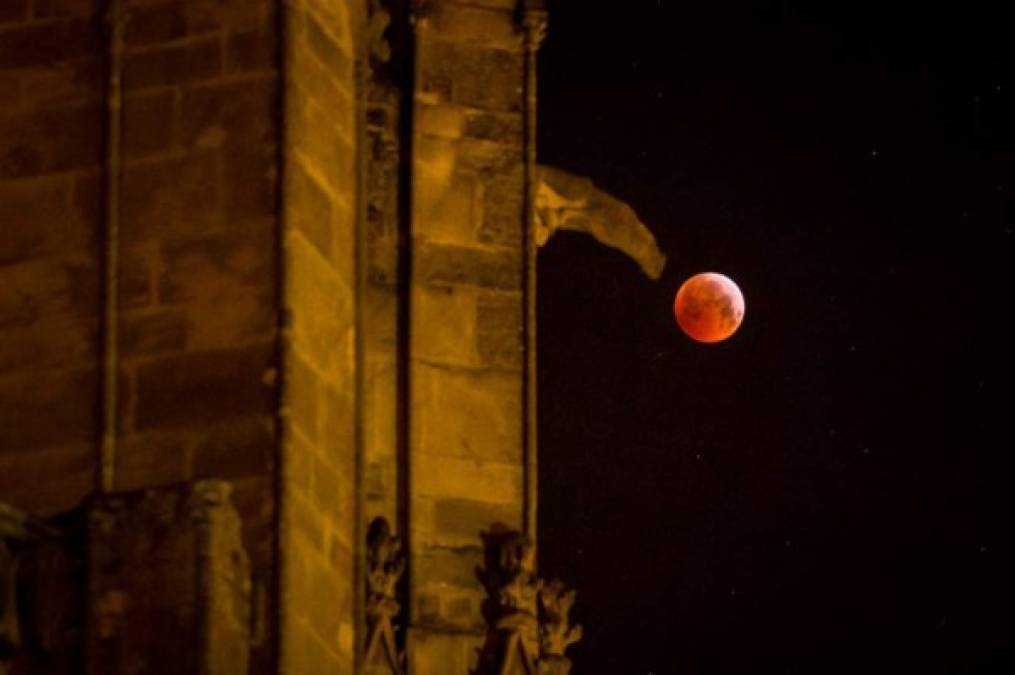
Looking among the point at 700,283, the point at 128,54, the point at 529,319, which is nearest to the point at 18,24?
the point at 128,54

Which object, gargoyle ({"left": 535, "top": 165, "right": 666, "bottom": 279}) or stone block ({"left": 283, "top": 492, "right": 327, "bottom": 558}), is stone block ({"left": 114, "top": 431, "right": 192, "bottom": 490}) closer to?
stone block ({"left": 283, "top": 492, "right": 327, "bottom": 558})

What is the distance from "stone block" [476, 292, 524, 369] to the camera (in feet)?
102

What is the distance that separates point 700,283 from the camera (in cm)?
4025

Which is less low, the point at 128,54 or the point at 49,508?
the point at 128,54

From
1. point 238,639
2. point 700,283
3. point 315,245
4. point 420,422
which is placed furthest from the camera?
point 700,283

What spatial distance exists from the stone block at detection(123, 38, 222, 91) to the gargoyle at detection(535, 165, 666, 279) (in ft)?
16.8

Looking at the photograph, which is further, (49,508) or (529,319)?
(529,319)

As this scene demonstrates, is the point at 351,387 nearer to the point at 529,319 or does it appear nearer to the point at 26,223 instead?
the point at 26,223

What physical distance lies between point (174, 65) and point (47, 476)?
190cm

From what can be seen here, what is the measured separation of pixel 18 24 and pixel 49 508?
237cm

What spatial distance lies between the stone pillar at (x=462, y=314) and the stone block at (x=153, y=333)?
387cm

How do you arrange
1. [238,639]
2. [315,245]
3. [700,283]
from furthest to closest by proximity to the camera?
[700,283] < [315,245] < [238,639]

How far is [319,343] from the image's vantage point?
2666 centimetres

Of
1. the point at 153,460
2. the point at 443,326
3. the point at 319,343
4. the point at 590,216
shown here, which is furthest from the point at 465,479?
the point at 153,460
